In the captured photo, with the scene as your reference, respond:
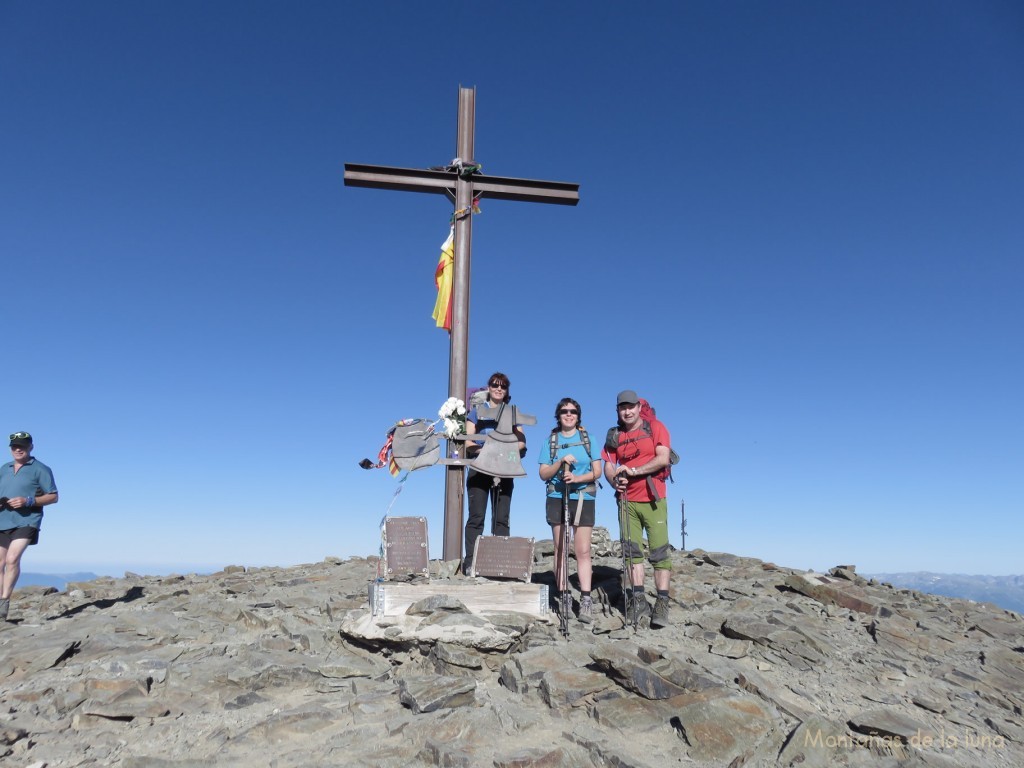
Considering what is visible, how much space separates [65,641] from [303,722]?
145 inches

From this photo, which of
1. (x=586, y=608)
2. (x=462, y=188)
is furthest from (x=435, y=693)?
(x=462, y=188)

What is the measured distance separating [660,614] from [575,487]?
5.76 feet

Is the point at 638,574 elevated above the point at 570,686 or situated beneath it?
elevated above

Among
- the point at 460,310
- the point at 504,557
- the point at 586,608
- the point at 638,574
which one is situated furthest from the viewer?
the point at 460,310

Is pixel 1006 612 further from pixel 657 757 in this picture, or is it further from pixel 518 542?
pixel 657 757

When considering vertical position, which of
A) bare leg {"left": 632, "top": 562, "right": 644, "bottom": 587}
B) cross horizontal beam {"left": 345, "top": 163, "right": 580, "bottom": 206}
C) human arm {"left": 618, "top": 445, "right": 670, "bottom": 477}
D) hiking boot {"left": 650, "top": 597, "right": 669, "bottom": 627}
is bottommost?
hiking boot {"left": 650, "top": 597, "right": 669, "bottom": 627}

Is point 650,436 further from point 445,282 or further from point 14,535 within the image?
point 14,535

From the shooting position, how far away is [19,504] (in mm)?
8977

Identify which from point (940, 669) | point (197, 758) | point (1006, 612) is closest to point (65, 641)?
point (197, 758)

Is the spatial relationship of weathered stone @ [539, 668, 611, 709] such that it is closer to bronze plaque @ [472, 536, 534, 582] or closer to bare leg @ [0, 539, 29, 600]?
bronze plaque @ [472, 536, 534, 582]

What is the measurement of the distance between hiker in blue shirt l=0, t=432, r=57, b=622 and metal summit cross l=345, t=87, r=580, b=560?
5.96 meters

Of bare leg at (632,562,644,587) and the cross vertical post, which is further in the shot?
the cross vertical post

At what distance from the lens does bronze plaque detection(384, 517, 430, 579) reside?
886 cm

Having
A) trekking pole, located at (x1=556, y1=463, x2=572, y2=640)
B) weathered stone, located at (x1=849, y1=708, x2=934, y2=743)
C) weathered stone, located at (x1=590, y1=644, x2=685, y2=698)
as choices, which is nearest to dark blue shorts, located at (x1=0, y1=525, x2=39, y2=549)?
trekking pole, located at (x1=556, y1=463, x2=572, y2=640)
